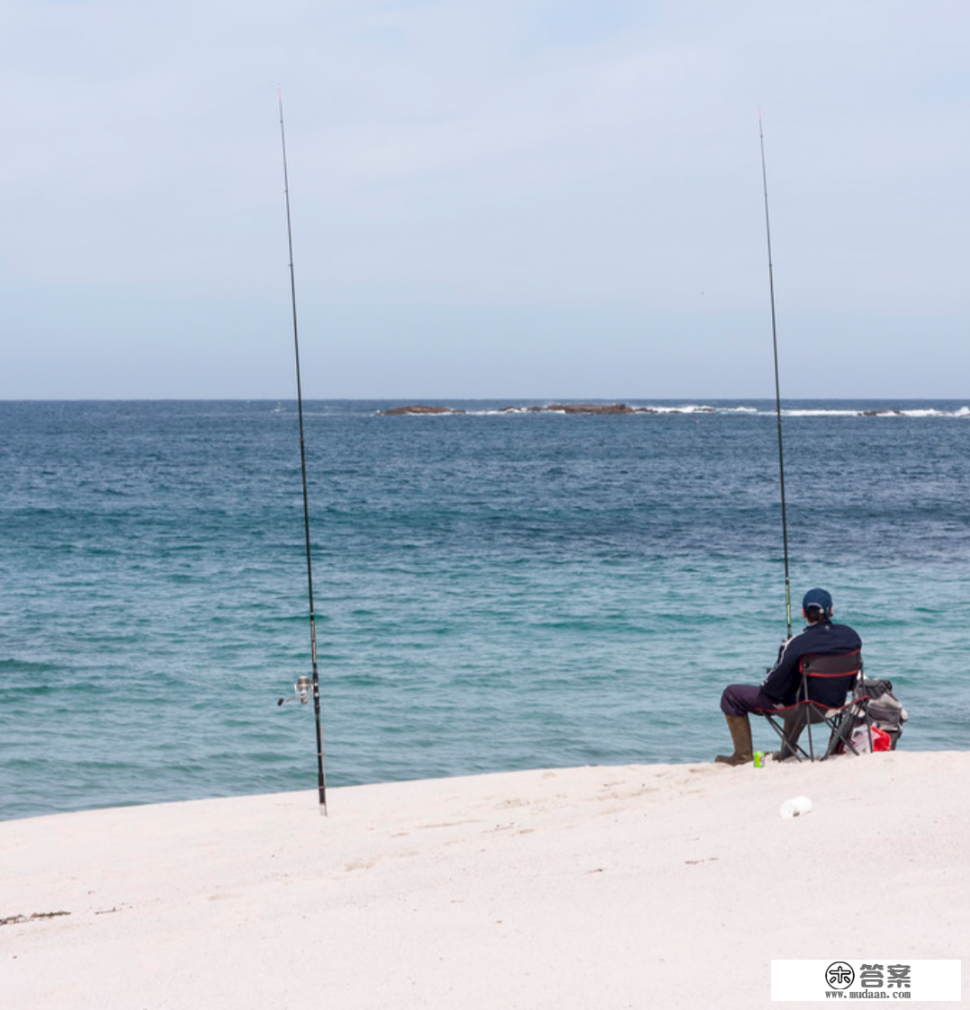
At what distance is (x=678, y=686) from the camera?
40.5 feet

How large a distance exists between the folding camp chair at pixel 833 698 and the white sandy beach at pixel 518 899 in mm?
338

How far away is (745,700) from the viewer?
7664 millimetres

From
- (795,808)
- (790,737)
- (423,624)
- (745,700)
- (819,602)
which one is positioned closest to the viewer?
(795,808)

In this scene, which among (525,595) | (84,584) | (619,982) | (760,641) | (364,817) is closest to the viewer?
(619,982)

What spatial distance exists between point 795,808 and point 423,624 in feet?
33.3

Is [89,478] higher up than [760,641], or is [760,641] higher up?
[89,478]

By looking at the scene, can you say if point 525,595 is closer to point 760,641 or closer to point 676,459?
point 760,641

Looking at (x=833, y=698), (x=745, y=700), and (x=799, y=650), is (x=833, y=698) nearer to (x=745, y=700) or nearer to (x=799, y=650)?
(x=799, y=650)

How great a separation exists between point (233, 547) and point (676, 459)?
37.8 meters

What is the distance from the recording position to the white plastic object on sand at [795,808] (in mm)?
6023

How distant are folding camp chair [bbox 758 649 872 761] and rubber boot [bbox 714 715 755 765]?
0.41 metres

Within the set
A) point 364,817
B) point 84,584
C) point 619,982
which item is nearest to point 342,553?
point 84,584

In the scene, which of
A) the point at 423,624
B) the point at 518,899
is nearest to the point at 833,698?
the point at 518,899

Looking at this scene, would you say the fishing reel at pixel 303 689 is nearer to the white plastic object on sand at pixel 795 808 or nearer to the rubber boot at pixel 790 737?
the rubber boot at pixel 790 737
